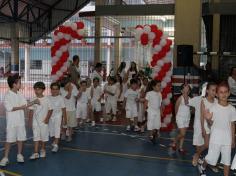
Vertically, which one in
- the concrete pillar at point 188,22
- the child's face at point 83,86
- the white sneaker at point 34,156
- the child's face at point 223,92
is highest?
Result: the concrete pillar at point 188,22

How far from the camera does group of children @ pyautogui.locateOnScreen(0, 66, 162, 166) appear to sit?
17.9 feet

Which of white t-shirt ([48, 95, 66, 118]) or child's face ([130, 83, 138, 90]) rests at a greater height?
child's face ([130, 83, 138, 90])

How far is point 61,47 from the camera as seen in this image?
27.4 feet

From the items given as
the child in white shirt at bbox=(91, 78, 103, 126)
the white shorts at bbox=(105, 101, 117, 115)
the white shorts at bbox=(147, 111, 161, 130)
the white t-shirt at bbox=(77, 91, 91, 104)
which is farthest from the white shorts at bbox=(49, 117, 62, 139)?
the white shorts at bbox=(105, 101, 117, 115)

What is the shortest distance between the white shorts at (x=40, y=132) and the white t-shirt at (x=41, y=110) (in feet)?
0.18

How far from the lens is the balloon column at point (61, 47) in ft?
27.0

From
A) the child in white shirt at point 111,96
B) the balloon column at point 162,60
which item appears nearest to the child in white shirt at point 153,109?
the balloon column at point 162,60

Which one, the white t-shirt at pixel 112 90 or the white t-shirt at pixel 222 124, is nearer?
the white t-shirt at pixel 222 124

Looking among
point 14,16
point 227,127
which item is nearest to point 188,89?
point 227,127

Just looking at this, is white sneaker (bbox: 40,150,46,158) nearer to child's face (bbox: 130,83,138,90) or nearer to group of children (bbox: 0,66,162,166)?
group of children (bbox: 0,66,162,166)

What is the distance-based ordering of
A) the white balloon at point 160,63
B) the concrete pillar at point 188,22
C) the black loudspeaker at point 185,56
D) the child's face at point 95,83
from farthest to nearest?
1. the concrete pillar at point 188,22
2. the child's face at point 95,83
3. the black loudspeaker at point 185,56
4. the white balloon at point 160,63

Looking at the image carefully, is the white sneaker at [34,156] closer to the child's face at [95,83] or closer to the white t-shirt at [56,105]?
the white t-shirt at [56,105]

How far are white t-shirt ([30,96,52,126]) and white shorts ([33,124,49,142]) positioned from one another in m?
0.06

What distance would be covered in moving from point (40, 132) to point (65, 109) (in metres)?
0.68
